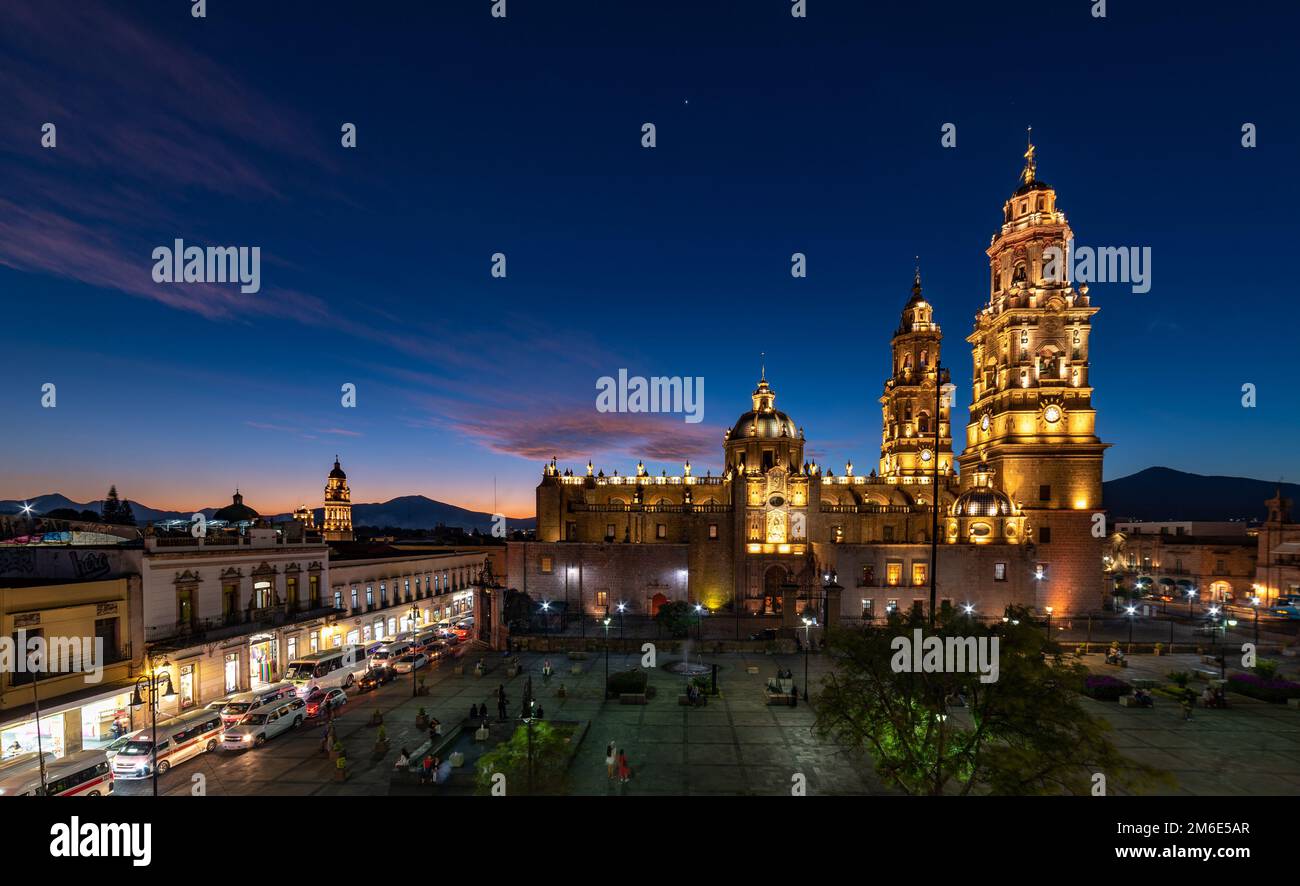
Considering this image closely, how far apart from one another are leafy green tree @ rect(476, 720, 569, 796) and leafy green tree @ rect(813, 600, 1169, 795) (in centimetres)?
812

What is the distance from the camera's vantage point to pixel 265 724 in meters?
25.6

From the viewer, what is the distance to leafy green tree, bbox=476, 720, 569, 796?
16.7 meters

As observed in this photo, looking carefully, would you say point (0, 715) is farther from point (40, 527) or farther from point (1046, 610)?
point (1046, 610)

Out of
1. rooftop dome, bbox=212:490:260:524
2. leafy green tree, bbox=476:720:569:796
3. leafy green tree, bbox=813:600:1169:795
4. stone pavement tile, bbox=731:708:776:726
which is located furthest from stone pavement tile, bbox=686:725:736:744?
rooftop dome, bbox=212:490:260:524

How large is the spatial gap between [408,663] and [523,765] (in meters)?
23.5

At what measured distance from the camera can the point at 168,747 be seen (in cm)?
2278

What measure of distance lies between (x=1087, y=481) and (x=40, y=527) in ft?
270

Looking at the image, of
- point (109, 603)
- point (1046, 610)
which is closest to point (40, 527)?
point (109, 603)

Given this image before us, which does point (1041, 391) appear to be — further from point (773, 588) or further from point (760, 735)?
point (760, 735)

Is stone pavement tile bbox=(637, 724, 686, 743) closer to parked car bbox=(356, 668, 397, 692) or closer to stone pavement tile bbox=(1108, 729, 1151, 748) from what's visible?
parked car bbox=(356, 668, 397, 692)

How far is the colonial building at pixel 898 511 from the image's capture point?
2179 inches

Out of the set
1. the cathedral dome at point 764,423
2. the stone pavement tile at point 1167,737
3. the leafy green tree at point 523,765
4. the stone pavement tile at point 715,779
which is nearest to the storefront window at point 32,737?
the leafy green tree at point 523,765

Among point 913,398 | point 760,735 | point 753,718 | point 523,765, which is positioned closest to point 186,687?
point 523,765

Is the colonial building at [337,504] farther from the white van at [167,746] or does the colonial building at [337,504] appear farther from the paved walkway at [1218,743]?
the paved walkway at [1218,743]
